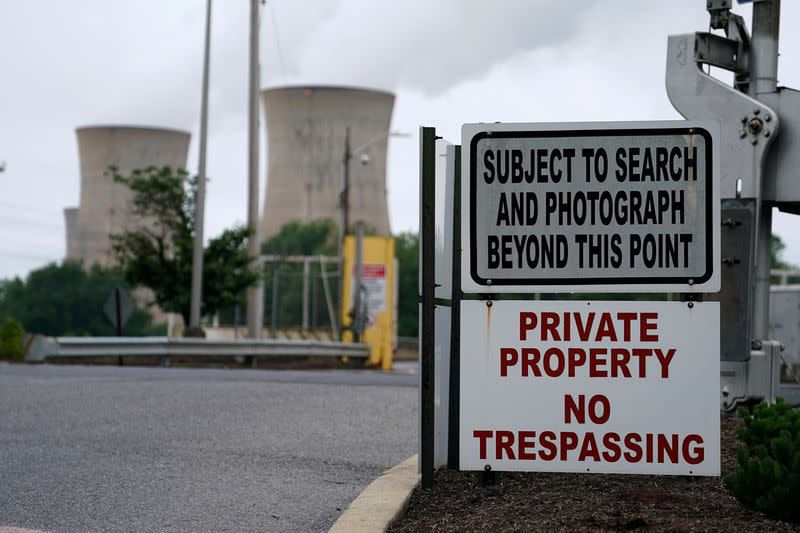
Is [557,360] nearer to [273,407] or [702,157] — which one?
[702,157]

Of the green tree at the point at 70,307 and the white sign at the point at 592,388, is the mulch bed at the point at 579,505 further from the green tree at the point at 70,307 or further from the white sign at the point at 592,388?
the green tree at the point at 70,307

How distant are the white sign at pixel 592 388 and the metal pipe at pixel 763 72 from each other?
10.1 ft

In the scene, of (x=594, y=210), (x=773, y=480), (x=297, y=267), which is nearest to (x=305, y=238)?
(x=297, y=267)

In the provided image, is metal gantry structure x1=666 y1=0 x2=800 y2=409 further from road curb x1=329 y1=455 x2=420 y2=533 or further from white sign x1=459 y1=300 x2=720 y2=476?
white sign x1=459 y1=300 x2=720 y2=476

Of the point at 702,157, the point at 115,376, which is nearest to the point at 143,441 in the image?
the point at 702,157

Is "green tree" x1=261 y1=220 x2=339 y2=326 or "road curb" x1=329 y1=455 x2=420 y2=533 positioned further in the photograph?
"green tree" x1=261 y1=220 x2=339 y2=326

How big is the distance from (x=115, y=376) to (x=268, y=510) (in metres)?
8.37

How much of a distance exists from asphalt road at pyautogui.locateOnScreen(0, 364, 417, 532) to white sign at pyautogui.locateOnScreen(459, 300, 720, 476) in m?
0.90

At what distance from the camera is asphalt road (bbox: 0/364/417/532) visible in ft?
16.6

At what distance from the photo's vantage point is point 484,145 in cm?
461

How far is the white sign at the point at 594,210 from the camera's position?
4.47 metres

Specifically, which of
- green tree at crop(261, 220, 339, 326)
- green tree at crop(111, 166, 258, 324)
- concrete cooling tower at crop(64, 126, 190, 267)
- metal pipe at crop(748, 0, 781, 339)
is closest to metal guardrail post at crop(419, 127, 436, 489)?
metal pipe at crop(748, 0, 781, 339)

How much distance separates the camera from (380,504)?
471 cm

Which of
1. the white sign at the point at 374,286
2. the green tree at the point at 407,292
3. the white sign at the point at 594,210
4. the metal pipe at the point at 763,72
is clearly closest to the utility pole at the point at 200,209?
the white sign at the point at 374,286
